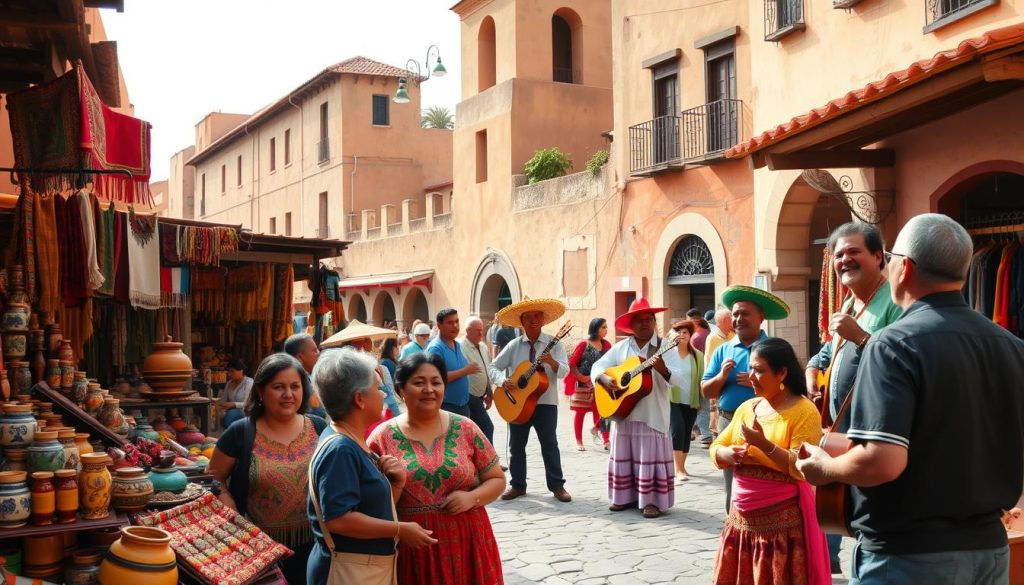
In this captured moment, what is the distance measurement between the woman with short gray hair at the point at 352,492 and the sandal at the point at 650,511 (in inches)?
179

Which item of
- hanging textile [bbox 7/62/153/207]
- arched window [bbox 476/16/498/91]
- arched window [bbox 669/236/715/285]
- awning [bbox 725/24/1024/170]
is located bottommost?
arched window [bbox 669/236/715/285]

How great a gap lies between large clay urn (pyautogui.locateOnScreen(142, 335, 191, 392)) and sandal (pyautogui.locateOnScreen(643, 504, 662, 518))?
3713mm

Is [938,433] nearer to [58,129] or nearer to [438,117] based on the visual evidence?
[58,129]

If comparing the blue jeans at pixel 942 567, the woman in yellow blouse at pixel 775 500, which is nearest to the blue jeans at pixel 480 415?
the woman in yellow blouse at pixel 775 500

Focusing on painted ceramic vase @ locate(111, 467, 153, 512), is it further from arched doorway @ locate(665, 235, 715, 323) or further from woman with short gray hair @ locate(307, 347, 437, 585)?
arched doorway @ locate(665, 235, 715, 323)

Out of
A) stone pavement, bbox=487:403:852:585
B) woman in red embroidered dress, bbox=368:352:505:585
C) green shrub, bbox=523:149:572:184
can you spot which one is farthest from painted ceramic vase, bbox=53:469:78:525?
green shrub, bbox=523:149:572:184

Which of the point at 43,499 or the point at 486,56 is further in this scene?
the point at 486,56

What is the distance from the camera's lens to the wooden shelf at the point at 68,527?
3662 millimetres

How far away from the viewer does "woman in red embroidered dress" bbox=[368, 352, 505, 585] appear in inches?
155

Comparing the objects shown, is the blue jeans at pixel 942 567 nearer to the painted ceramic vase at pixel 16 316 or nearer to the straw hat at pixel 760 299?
the straw hat at pixel 760 299

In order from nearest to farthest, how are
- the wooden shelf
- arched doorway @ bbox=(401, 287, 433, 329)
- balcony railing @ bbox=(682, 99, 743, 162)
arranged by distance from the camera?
the wooden shelf → balcony railing @ bbox=(682, 99, 743, 162) → arched doorway @ bbox=(401, 287, 433, 329)

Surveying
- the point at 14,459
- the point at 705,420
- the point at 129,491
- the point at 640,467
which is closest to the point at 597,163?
the point at 705,420

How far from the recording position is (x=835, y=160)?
10.6 m

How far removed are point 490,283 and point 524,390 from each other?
54.9 ft
